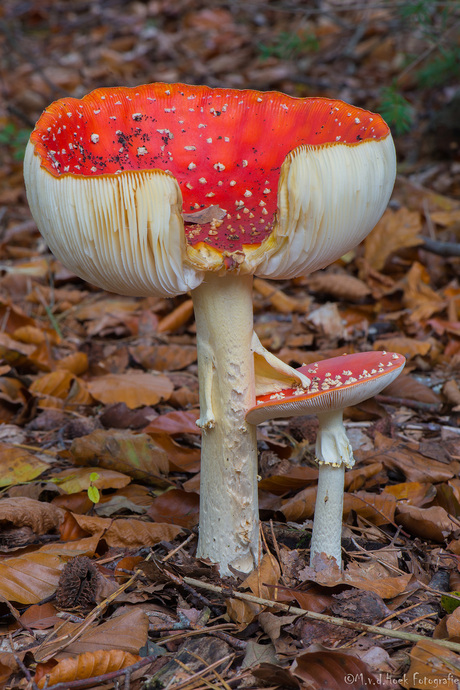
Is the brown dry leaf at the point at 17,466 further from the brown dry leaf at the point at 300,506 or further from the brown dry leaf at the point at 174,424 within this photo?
the brown dry leaf at the point at 300,506

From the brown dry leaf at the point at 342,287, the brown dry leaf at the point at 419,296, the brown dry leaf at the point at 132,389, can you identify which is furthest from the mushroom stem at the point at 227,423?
the brown dry leaf at the point at 342,287

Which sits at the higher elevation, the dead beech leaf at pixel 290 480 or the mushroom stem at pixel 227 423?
the mushroom stem at pixel 227 423

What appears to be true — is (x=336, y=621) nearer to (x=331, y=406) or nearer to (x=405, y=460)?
(x=331, y=406)

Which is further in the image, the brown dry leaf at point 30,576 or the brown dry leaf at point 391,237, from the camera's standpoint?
the brown dry leaf at point 391,237

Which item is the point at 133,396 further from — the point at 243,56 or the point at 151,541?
the point at 243,56

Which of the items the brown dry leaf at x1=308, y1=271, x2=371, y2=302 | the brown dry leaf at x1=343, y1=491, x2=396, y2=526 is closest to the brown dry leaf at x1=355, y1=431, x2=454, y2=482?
the brown dry leaf at x1=343, y1=491, x2=396, y2=526

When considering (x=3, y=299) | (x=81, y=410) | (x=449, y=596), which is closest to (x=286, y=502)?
(x=449, y=596)
